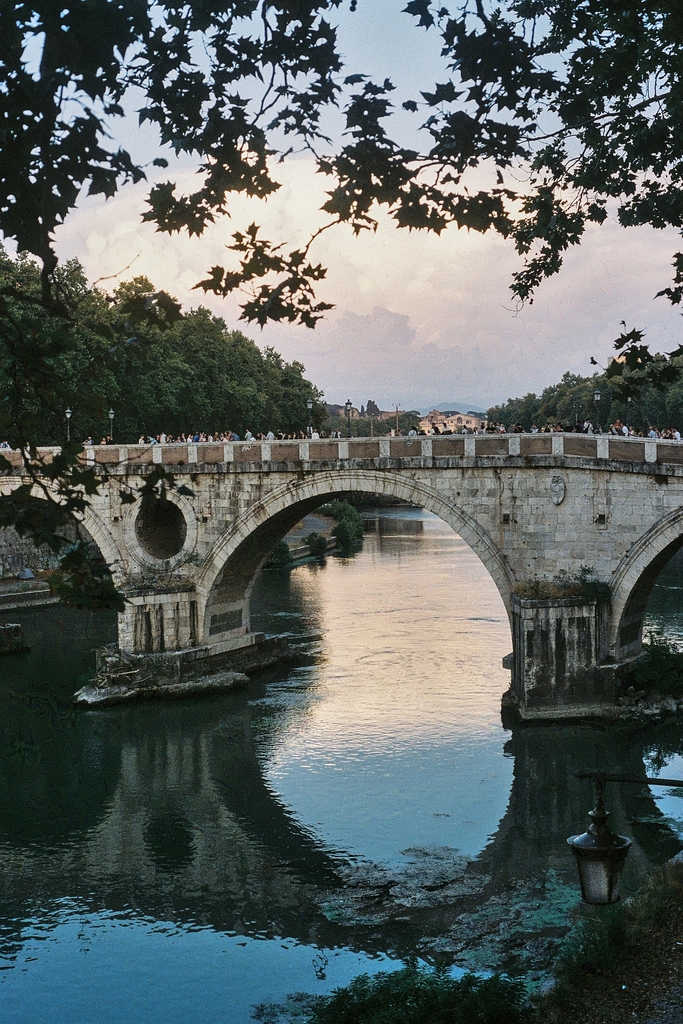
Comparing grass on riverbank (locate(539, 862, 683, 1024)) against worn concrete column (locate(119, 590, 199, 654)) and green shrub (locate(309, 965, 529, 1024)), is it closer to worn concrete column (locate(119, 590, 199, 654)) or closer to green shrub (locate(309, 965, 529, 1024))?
green shrub (locate(309, 965, 529, 1024))

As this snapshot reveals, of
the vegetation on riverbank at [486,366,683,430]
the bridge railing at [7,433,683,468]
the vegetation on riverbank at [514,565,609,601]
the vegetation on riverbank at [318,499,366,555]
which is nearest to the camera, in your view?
the vegetation on riverbank at [486,366,683,430]

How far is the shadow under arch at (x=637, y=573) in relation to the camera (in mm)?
18531

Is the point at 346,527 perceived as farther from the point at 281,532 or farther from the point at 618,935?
the point at 618,935

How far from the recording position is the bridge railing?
738 inches

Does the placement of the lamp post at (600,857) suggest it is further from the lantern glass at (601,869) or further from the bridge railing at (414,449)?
the bridge railing at (414,449)

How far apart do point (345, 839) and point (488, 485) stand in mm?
8289

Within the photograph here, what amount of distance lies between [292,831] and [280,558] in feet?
86.8

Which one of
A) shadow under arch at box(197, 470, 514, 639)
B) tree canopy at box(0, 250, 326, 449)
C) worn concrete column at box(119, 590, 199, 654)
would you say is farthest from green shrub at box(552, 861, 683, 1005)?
worn concrete column at box(119, 590, 199, 654)

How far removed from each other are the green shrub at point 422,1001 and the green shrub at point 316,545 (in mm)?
35445

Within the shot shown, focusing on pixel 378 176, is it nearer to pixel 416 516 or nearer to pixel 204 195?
pixel 204 195

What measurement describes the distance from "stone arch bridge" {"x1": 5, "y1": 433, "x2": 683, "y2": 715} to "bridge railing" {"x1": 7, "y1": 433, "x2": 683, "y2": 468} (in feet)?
0.09

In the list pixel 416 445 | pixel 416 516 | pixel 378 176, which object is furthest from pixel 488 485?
pixel 416 516

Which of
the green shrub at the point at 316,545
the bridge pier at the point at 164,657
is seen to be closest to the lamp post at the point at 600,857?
the bridge pier at the point at 164,657

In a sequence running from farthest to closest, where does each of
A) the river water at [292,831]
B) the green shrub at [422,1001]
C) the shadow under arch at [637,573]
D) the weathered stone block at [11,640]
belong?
the weathered stone block at [11,640] → the shadow under arch at [637,573] → the river water at [292,831] → the green shrub at [422,1001]
